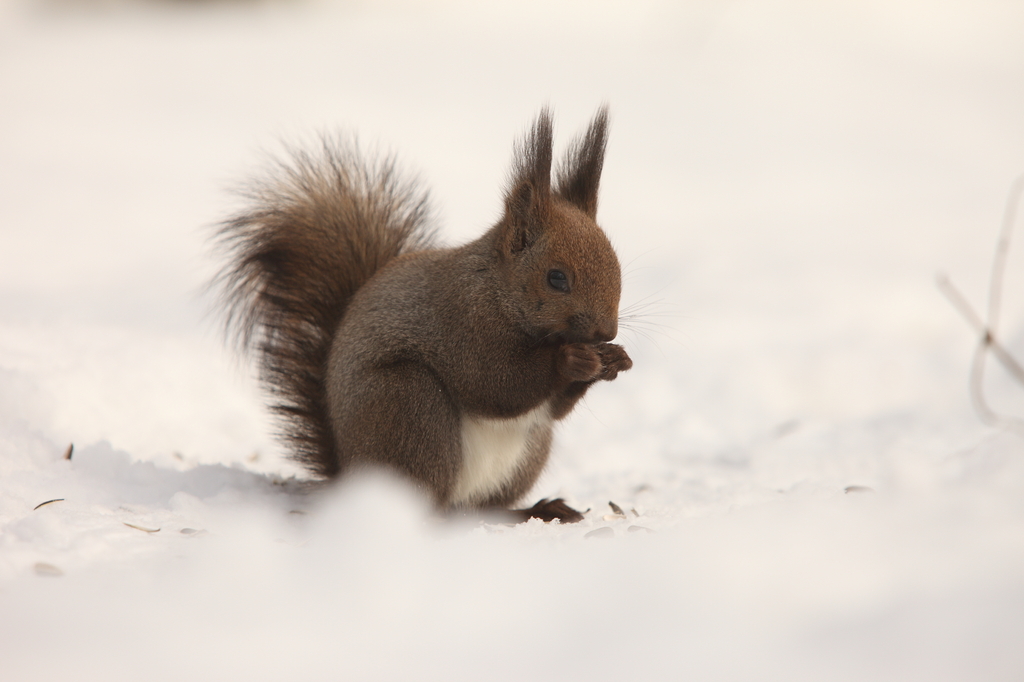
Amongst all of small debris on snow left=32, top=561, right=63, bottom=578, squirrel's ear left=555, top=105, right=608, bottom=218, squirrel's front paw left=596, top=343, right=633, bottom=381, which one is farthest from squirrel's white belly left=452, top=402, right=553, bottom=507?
small debris on snow left=32, top=561, right=63, bottom=578

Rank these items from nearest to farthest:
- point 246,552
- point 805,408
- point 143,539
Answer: point 246,552
point 143,539
point 805,408

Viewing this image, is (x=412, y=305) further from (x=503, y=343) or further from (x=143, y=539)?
(x=143, y=539)

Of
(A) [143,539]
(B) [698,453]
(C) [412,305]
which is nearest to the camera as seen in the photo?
(A) [143,539]

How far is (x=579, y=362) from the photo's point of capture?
6.51 ft

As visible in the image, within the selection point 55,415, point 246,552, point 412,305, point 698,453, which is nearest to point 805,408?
point 698,453

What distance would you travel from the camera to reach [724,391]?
11.5 feet

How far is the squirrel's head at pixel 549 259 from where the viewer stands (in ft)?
6.67

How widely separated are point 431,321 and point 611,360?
1.42ft

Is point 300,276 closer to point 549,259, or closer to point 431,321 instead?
point 431,321

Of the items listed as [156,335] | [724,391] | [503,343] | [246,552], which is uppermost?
[503,343]

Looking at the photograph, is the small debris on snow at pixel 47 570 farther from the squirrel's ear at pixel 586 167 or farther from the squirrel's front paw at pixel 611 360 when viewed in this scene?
the squirrel's ear at pixel 586 167

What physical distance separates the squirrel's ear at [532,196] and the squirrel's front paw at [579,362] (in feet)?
0.93

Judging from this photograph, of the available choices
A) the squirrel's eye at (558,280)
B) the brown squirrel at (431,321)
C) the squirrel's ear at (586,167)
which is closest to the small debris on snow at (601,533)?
the brown squirrel at (431,321)

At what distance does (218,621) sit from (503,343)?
3.00 feet
